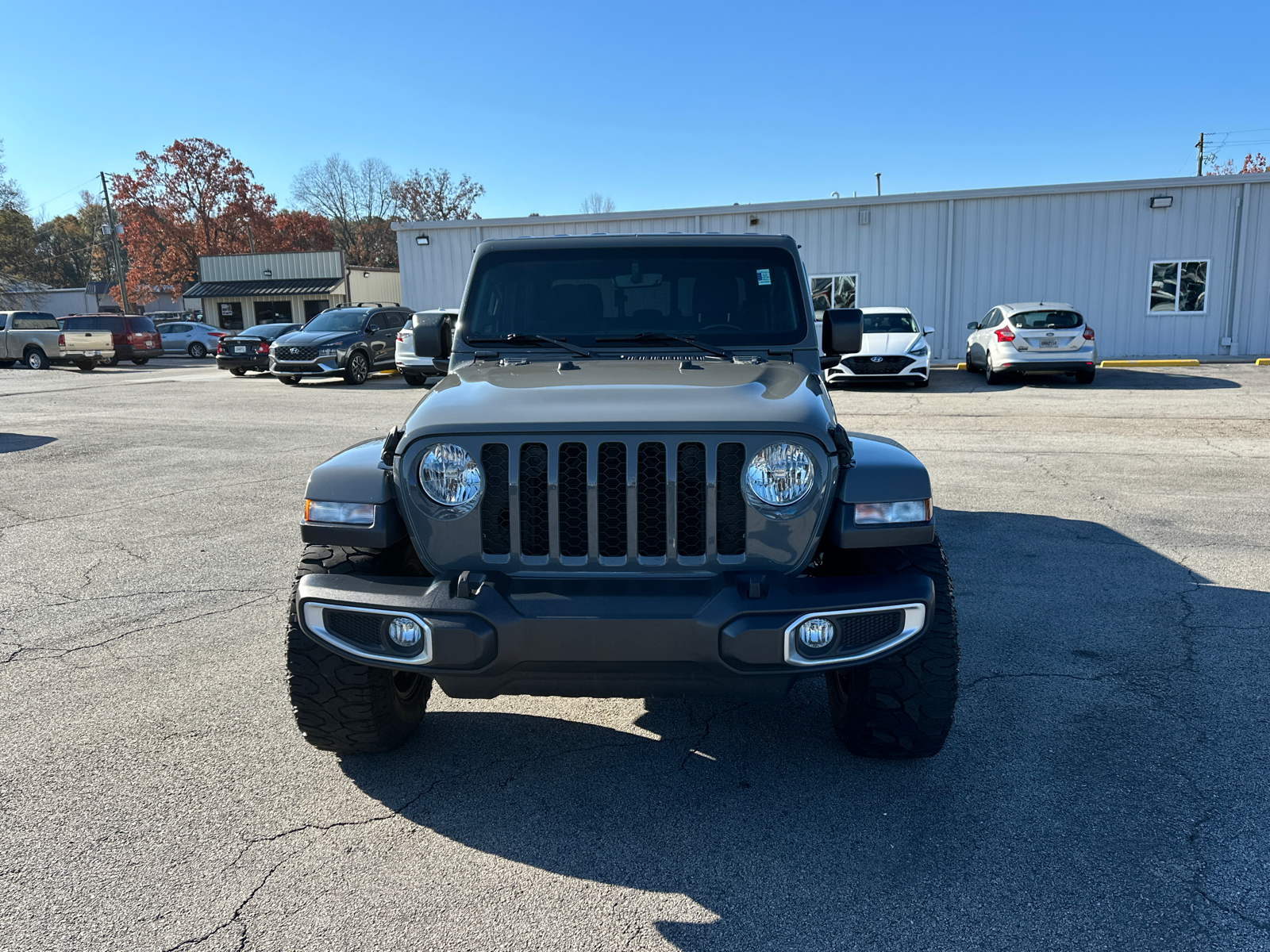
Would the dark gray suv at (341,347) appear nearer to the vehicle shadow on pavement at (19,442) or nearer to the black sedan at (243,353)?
the black sedan at (243,353)

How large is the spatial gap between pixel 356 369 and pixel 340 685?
56.5ft

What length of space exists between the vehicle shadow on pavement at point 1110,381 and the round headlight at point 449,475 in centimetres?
1484

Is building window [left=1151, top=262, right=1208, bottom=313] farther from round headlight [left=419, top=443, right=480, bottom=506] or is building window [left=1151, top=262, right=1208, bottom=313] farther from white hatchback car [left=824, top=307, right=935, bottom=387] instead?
round headlight [left=419, top=443, right=480, bottom=506]

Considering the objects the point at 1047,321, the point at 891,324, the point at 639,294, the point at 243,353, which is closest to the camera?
the point at 639,294

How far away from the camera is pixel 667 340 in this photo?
3834 millimetres

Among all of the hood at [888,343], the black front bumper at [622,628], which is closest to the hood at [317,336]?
the hood at [888,343]

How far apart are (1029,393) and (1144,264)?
28.6 feet

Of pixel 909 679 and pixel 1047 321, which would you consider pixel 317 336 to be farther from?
pixel 909 679

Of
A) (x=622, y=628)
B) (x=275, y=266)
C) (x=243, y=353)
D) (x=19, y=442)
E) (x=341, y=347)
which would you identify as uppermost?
(x=275, y=266)

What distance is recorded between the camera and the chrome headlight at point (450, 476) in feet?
9.09

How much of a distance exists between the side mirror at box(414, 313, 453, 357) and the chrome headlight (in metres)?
1.50

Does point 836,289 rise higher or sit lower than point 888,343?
higher

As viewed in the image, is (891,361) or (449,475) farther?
(891,361)

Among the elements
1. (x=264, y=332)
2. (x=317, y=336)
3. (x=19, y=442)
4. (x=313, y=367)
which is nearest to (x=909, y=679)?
(x=19, y=442)
